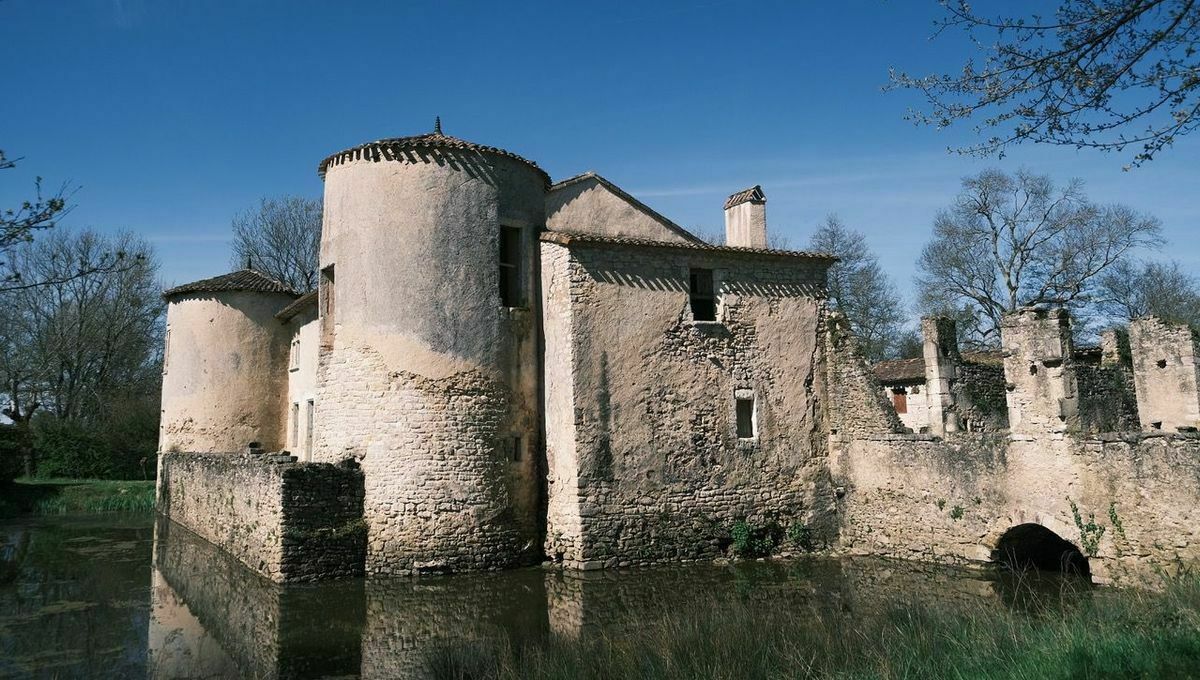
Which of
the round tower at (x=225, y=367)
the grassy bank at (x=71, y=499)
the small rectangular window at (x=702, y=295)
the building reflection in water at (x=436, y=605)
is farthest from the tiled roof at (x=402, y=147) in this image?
the grassy bank at (x=71, y=499)

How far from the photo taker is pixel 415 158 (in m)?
14.7

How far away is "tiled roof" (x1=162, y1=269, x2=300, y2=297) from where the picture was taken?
77.8ft

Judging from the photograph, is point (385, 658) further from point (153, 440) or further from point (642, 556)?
point (153, 440)

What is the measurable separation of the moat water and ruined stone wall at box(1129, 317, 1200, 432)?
3902mm

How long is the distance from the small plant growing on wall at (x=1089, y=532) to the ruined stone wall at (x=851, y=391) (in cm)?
395

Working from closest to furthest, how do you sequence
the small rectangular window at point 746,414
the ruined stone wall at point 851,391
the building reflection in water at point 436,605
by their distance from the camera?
the building reflection in water at point 436,605, the ruined stone wall at point 851,391, the small rectangular window at point 746,414

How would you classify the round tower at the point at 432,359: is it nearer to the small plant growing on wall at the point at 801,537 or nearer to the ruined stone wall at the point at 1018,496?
the small plant growing on wall at the point at 801,537

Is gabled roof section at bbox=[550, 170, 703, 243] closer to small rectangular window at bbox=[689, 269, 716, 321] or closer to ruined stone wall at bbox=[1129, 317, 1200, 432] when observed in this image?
small rectangular window at bbox=[689, 269, 716, 321]

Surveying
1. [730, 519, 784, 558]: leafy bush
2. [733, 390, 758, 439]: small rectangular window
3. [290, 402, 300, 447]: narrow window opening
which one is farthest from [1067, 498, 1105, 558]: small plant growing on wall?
[290, 402, 300, 447]: narrow window opening

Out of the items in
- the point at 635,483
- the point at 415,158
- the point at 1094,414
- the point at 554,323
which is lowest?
the point at 635,483

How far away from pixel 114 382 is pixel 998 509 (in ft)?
126

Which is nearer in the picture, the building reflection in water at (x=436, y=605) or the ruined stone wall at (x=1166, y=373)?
the building reflection in water at (x=436, y=605)

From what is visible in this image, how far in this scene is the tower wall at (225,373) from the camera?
2339 cm

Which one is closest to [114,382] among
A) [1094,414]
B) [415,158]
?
[415,158]
